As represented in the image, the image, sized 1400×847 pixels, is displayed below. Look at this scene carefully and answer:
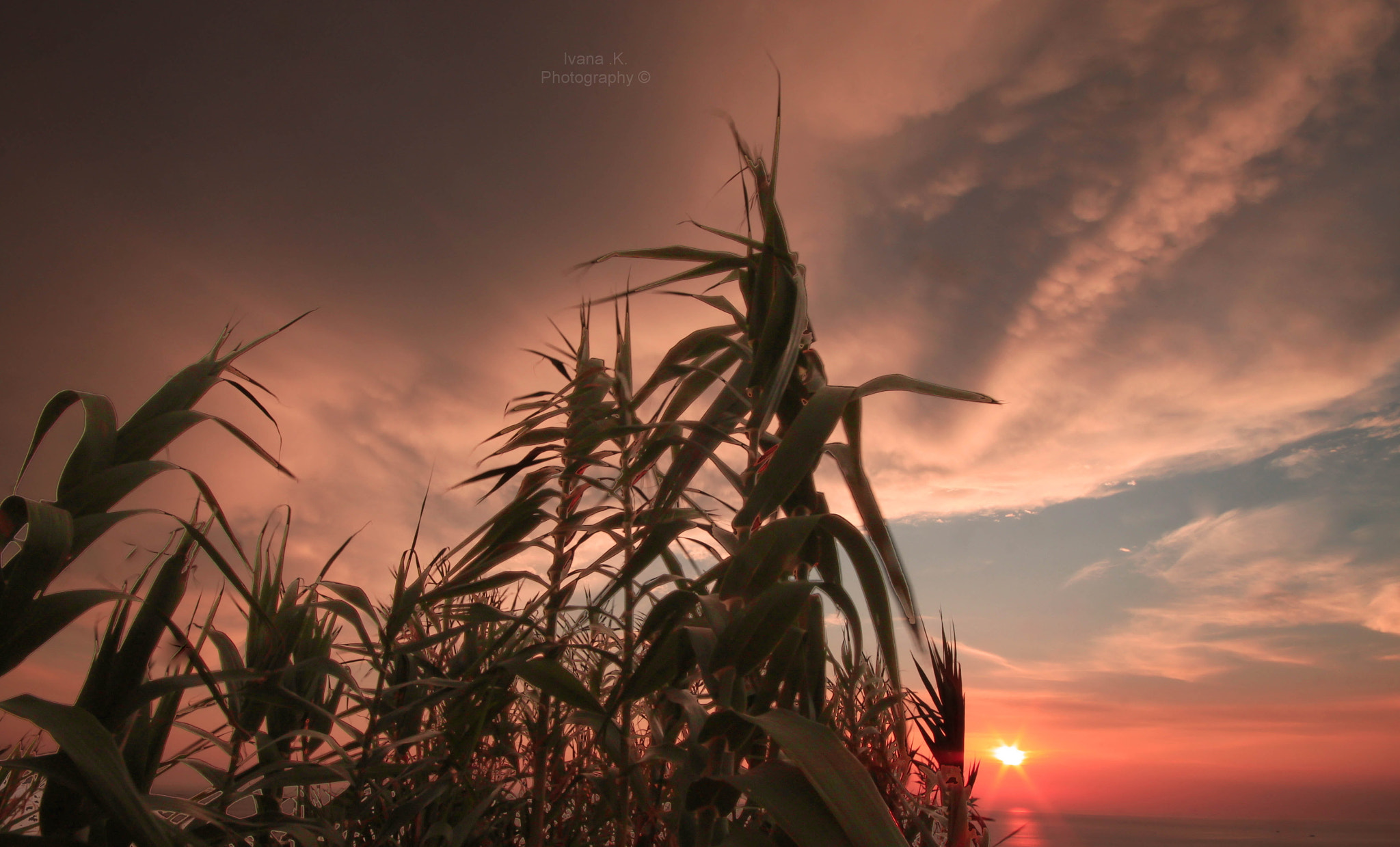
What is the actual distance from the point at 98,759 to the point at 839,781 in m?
0.51

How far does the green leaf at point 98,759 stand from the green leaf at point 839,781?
1.42 ft

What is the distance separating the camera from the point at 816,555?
0.76 metres

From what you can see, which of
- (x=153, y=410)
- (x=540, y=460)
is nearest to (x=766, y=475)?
(x=540, y=460)

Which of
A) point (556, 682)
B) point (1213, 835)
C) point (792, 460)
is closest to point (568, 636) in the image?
point (556, 682)

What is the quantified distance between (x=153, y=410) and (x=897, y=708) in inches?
34.0

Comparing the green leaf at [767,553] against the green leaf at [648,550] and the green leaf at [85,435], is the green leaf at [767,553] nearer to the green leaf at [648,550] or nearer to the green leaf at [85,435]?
the green leaf at [648,550]

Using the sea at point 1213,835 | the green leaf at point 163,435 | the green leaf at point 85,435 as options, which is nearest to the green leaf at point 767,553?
the green leaf at point 163,435

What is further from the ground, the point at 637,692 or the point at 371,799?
the point at 637,692

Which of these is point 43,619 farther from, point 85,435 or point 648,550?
point 648,550

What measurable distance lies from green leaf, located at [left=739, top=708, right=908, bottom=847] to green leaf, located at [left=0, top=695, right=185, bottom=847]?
1.42ft

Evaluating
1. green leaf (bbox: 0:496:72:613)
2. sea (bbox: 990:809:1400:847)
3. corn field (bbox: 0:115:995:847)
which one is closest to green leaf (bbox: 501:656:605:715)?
corn field (bbox: 0:115:995:847)

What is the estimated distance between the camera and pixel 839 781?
0.47 m

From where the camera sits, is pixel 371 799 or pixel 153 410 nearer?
pixel 153 410

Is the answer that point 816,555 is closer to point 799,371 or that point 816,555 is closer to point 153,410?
point 799,371
